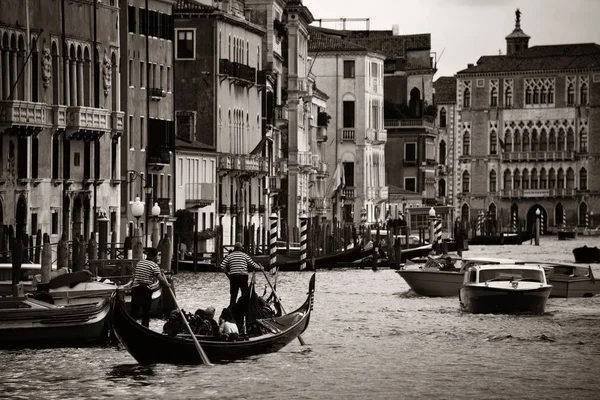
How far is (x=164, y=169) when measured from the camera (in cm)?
5594

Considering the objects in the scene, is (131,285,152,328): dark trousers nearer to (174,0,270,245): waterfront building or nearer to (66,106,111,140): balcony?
(66,106,111,140): balcony

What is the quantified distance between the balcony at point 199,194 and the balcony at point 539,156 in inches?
2243

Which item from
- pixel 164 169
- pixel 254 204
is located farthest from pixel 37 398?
pixel 254 204

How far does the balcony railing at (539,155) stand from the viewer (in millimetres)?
114750

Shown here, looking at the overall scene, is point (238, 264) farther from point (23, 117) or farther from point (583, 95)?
point (583, 95)

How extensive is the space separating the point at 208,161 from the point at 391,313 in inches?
971

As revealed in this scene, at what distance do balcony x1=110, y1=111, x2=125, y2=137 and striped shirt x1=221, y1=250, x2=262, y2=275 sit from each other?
66.3ft

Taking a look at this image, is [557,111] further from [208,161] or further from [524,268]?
[524,268]

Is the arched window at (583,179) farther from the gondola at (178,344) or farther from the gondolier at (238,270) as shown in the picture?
the gondola at (178,344)

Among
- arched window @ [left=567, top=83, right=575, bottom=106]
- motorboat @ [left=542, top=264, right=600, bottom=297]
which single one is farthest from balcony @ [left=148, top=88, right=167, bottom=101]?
arched window @ [left=567, top=83, right=575, bottom=106]

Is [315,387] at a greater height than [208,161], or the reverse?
[208,161]

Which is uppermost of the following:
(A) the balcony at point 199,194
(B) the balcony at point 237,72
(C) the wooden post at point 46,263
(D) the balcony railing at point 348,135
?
(B) the balcony at point 237,72

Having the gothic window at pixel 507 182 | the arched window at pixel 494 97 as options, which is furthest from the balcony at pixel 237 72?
the gothic window at pixel 507 182

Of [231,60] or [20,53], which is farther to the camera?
[231,60]
